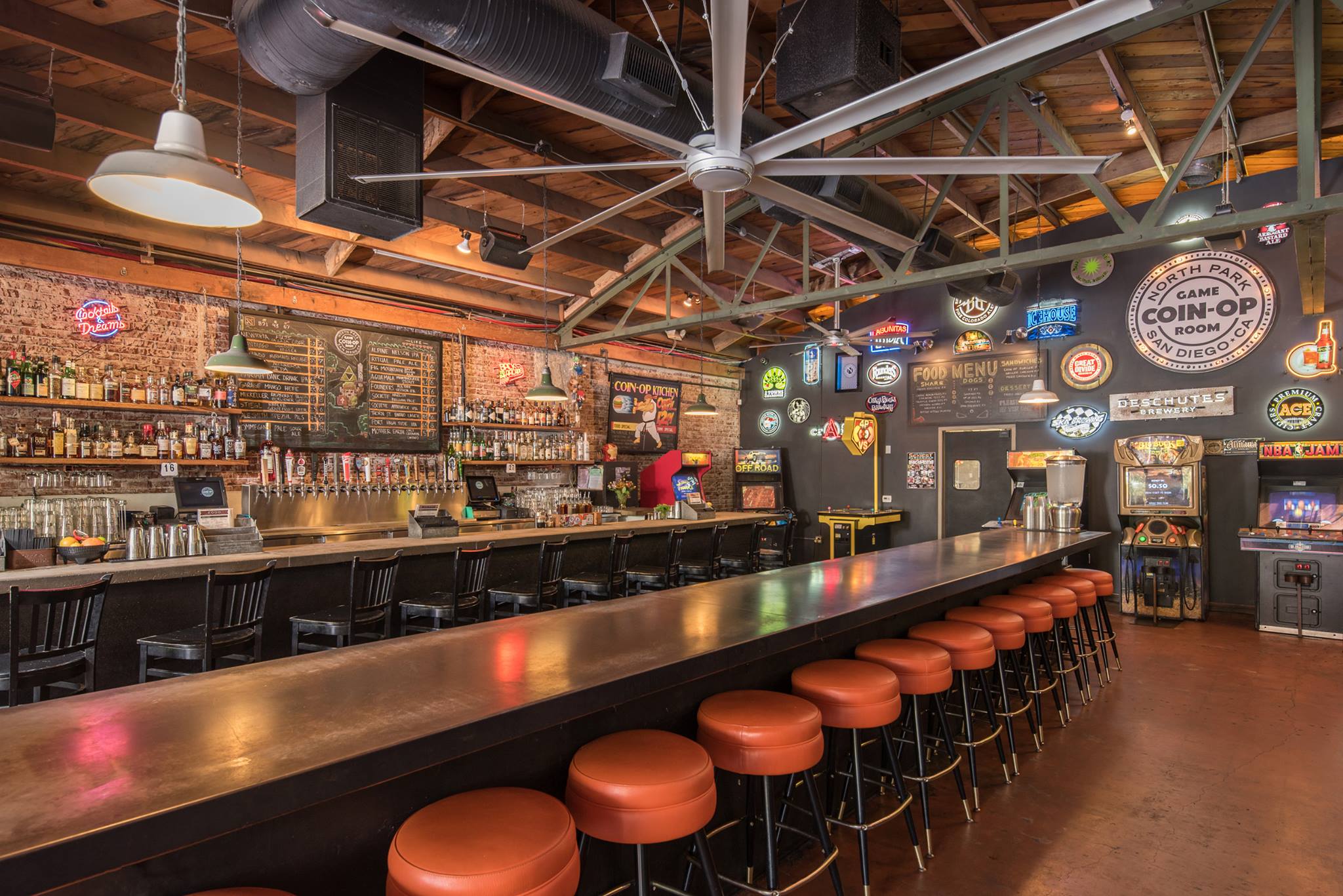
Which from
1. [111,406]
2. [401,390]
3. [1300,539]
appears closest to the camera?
[111,406]

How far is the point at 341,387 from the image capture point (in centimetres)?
700

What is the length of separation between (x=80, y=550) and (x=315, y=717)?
143 inches

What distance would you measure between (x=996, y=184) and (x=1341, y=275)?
10.7 feet

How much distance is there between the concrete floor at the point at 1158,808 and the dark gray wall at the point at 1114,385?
9.47 ft

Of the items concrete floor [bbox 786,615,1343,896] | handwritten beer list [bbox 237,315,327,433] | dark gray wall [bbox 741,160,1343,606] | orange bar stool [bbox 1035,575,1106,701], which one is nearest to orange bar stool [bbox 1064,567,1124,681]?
orange bar stool [bbox 1035,575,1106,701]

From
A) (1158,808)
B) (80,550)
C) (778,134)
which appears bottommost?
(1158,808)

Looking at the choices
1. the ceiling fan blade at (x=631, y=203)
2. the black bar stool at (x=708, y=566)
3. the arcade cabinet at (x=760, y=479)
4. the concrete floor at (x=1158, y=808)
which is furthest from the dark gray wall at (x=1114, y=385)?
the ceiling fan blade at (x=631, y=203)

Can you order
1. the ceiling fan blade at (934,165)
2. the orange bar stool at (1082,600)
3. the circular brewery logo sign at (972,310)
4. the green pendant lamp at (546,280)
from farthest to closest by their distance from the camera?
the circular brewery logo sign at (972,310)
the green pendant lamp at (546,280)
the orange bar stool at (1082,600)
the ceiling fan blade at (934,165)

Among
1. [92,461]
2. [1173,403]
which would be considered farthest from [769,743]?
[1173,403]

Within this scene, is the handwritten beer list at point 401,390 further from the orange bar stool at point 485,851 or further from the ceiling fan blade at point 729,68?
the orange bar stool at point 485,851

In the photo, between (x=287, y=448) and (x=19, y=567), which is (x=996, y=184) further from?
(x=19, y=567)

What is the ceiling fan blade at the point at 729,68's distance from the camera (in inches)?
75.4

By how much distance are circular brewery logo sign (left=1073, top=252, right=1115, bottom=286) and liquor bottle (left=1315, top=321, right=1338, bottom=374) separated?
6.41ft

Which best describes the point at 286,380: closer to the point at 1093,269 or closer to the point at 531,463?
the point at 531,463
